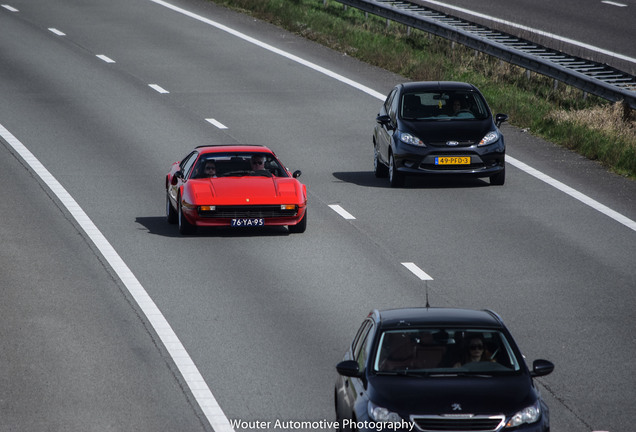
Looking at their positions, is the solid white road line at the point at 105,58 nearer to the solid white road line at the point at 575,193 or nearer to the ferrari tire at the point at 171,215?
the solid white road line at the point at 575,193

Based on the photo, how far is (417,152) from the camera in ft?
77.6

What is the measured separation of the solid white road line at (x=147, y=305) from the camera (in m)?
12.0

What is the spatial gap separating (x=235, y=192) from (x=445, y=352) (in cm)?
990

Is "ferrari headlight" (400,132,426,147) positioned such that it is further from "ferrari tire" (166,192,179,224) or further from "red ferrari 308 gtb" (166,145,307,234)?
"ferrari tire" (166,192,179,224)

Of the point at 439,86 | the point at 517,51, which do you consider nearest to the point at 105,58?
the point at 517,51

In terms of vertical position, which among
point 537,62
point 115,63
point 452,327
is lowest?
point 115,63

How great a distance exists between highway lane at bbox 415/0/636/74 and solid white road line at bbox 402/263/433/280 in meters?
18.4

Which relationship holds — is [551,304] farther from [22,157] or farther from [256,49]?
[256,49]

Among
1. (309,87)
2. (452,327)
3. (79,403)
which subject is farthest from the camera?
(309,87)

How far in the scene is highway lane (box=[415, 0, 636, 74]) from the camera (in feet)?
123

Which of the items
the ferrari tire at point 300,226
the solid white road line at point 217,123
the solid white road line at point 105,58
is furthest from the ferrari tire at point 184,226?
the solid white road line at point 105,58

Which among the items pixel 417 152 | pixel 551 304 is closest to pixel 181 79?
pixel 417 152


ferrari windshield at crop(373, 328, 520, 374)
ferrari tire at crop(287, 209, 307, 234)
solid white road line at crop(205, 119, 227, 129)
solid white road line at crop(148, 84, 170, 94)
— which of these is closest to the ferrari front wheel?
ferrari tire at crop(287, 209, 307, 234)

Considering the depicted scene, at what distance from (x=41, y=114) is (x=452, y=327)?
2151 centimetres
